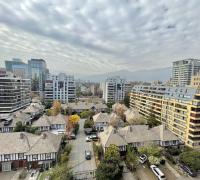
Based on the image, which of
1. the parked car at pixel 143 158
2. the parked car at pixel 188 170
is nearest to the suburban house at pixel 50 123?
the parked car at pixel 143 158

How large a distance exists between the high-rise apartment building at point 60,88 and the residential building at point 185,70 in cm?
9300

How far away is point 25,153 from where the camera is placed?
1529 inches

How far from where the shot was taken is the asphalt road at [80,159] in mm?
38469

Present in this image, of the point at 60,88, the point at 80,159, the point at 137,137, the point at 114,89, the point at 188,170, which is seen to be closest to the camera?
the point at 188,170

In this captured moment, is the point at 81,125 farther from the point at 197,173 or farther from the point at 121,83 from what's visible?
the point at 121,83

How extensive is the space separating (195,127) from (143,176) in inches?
884

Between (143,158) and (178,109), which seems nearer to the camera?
(143,158)

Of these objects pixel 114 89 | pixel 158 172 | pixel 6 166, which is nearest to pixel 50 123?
pixel 6 166

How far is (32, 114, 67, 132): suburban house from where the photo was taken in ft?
207

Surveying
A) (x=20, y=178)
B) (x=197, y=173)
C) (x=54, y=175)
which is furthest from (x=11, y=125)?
(x=197, y=173)

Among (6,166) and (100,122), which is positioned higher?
(100,122)

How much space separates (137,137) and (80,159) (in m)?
17.3

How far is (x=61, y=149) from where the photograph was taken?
46938 mm

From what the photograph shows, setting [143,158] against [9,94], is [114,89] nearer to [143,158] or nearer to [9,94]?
[9,94]
